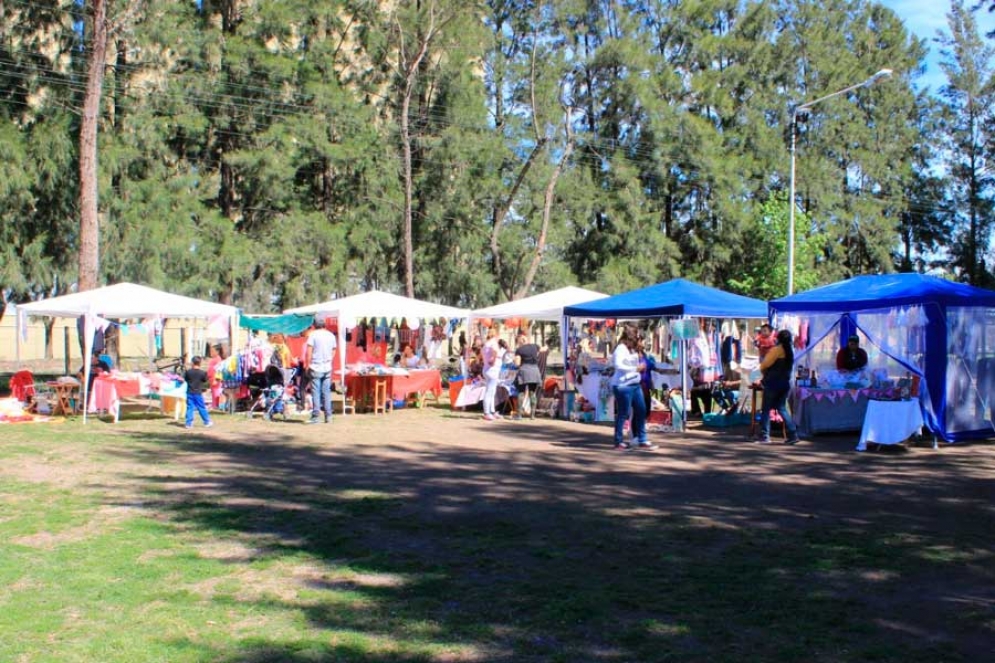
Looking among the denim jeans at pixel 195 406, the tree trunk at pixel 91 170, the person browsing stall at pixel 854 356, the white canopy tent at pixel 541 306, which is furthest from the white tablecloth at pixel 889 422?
the tree trunk at pixel 91 170

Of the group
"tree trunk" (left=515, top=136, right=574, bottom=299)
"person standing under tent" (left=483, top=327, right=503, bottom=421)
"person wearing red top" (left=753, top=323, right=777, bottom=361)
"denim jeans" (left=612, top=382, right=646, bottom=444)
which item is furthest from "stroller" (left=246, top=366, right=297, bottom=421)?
"tree trunk" (left=515, top=136, right=574, bottom=299)

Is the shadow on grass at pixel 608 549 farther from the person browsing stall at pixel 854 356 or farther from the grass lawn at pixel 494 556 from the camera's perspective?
the person browsing stall at pixel 854 356

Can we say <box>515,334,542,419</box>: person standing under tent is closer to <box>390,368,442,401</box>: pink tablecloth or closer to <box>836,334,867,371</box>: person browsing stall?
<box>390,368,442,401</box>: pink tablecloth

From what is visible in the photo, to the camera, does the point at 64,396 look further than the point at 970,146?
No

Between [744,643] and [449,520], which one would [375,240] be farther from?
[744,643]

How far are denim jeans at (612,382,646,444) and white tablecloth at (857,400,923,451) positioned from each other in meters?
2.88

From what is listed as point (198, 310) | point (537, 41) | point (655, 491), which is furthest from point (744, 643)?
point (537, 41)

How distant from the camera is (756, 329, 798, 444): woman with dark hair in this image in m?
12.2

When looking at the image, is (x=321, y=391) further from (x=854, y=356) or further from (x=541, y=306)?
(x=854, y=356)

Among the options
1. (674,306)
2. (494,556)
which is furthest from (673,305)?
(494,556)

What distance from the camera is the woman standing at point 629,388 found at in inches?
454

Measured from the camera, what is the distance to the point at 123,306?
15.2 meters

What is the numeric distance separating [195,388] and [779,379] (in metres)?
8.66

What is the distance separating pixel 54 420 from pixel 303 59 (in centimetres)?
1727
